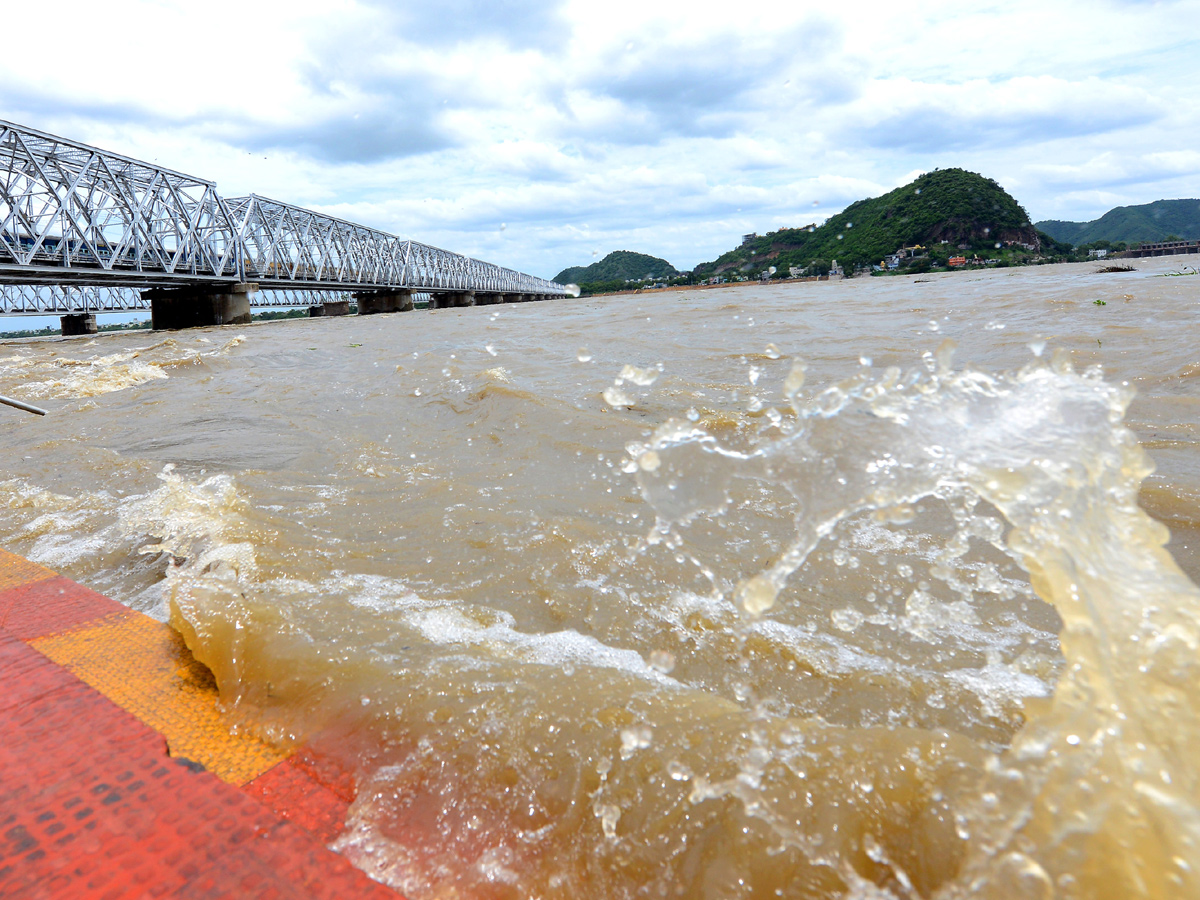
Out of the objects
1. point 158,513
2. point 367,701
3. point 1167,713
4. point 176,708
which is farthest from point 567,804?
point 158,513

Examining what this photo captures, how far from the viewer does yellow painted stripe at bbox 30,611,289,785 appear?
4.77ft

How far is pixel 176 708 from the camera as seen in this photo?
5.32ft

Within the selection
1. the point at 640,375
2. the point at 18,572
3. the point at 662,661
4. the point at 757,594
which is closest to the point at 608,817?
the point at 662,661

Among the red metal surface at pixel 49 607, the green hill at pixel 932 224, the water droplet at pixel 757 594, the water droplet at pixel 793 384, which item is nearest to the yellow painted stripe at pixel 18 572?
the red metal surface at pixel 49 607

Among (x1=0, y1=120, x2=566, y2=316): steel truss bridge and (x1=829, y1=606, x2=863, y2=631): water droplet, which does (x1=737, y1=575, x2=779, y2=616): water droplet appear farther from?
(x1=0, y1=120, x2=566, y2=316): steel truss bridge

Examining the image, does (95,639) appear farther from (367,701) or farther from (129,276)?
(129,276)

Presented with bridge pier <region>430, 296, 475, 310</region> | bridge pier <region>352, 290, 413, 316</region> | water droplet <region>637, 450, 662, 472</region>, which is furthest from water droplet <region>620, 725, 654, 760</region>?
bridge pier <region>430, 296, 475, 310</region>

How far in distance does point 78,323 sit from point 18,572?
2420 inches

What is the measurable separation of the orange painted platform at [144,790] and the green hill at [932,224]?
214 feet

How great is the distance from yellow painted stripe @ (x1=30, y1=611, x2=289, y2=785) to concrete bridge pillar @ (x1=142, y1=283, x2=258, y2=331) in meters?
36.8

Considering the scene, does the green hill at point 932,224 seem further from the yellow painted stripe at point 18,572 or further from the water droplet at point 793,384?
the yellow painted stripe at point 18,572

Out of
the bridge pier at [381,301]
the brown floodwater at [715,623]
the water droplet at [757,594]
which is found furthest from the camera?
the bridge pier at [381,301]

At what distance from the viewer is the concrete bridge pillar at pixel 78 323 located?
47.1 m

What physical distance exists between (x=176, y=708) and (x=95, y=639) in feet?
1.83
